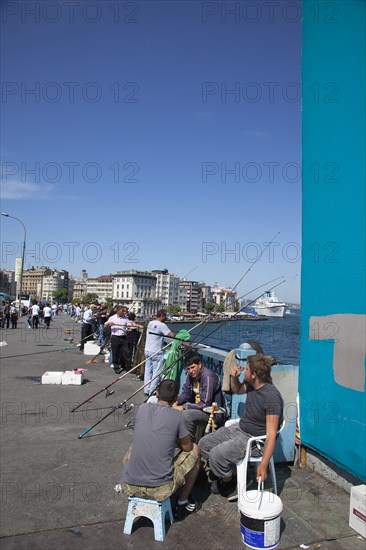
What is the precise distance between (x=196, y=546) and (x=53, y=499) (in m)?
1.56

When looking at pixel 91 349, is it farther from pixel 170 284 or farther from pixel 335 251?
pixel 170 284

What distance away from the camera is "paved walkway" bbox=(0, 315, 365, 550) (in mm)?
3330

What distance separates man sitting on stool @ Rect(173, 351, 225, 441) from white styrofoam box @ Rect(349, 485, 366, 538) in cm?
168

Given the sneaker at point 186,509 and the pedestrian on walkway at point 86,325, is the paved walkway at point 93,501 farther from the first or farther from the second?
the pedestrian on walkway at point 86,325

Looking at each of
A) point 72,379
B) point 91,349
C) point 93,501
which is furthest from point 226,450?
point 91,349

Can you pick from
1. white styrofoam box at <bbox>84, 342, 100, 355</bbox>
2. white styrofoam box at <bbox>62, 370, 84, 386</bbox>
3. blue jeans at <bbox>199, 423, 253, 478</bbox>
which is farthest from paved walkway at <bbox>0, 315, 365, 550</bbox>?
white styrofoam box at <bbox>84, 342, 100, 355</bbox>

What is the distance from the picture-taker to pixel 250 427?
3.95 metres

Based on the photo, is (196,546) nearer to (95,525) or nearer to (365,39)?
(95,525)

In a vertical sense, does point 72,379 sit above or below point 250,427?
below

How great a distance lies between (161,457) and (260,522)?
0.91 metres

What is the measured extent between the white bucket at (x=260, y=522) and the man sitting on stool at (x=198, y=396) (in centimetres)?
136

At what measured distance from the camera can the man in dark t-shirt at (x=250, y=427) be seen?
12.5 feet

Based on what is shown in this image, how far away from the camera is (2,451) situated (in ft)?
17.1

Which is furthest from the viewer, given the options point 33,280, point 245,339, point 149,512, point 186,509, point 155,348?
point 33,280
